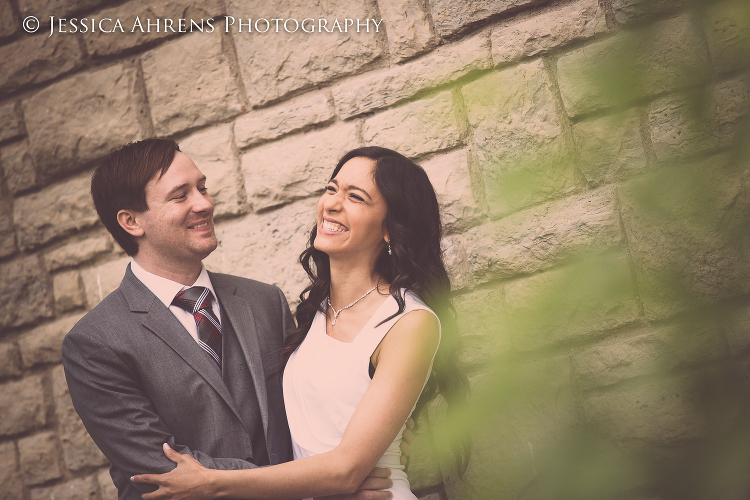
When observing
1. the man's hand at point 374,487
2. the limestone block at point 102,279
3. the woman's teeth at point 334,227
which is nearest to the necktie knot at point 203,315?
the woman's teeth at point 334,227

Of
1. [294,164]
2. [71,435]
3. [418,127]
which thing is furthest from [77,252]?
[418,127]

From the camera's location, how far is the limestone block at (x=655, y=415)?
538 millimetres

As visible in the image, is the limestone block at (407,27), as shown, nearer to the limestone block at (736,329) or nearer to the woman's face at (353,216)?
the woman's face at (353,216)

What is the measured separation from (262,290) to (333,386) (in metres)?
0.66

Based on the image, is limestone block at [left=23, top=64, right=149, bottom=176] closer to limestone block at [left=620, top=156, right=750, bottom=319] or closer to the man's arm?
the man's arm

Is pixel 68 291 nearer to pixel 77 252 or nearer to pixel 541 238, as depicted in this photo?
pixel 77 252

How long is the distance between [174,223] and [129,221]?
0.21 metres

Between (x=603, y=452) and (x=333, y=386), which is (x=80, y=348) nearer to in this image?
(x=333, y=386)

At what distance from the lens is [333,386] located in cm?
214

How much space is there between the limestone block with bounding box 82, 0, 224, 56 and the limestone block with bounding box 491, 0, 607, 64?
1.53 meters

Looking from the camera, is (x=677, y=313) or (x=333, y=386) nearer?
(x=677, y=313)

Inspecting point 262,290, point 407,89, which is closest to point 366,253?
point 262,290

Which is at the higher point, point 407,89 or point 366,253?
point 407,89

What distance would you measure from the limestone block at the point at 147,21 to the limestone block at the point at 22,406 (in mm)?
1922
